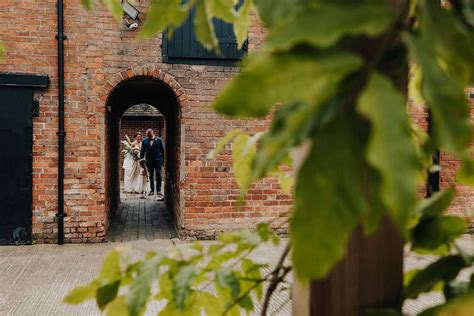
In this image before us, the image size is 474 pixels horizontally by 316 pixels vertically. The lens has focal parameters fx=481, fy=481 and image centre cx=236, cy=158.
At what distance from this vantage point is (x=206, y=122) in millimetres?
6930

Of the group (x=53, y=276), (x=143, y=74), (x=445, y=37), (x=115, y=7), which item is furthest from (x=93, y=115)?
(x=445, y=37)

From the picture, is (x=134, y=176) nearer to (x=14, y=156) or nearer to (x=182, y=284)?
(x=14, y=156)

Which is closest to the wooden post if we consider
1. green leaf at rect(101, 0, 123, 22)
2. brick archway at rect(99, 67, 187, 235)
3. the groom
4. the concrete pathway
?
green leaf at rect(101, 0, 123, 22)

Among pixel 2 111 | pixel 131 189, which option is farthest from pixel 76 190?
pixel 131 189

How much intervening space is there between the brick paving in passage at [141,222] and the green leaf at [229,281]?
6567mm

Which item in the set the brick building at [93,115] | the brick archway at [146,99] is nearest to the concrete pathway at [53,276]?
the brick building at [93,115]

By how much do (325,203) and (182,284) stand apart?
0.39 metres

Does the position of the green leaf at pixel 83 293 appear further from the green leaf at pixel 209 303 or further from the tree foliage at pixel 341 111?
the tree foliage at pixel 341 111

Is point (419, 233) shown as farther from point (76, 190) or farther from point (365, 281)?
point (76, 190)

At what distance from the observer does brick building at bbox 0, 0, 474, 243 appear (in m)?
6.48

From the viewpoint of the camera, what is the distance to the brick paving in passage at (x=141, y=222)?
7.43m

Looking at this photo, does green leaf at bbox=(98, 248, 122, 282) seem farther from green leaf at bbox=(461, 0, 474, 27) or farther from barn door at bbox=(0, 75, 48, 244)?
barn door at bbox=(0, 75, 48, 244)

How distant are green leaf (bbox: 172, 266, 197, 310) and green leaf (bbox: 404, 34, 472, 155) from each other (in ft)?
1.46

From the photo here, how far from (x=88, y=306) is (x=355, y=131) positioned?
4.49 metres
